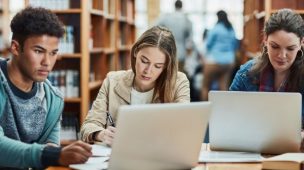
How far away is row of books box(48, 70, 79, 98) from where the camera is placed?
15.2 feet

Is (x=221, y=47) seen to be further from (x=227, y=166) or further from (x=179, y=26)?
(x=227, y=166)

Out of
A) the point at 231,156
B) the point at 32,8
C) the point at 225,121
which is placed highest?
the point at 32,8

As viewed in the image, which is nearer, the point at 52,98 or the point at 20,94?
the point at 20,94

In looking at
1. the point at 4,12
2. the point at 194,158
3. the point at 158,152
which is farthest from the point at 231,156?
the point at 4,12

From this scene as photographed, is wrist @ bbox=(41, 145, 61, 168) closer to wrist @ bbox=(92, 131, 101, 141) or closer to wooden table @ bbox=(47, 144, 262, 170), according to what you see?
wooden table @ bbox=(47, 144, 262, 170)

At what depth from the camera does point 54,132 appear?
2.27m

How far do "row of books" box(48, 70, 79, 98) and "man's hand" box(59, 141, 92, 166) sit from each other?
2922 mm

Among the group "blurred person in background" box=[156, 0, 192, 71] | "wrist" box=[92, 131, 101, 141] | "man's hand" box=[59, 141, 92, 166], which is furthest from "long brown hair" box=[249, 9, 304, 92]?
"blurred person in background" box=[156, 0, 192, 71]

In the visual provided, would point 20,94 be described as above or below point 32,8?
below

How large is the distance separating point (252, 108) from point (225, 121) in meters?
0.11

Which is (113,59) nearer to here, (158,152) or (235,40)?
(235,40)

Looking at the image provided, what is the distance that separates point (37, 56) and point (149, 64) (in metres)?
0.61

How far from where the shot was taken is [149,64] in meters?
2.49

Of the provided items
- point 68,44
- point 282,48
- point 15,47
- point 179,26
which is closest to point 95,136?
point 15,47
